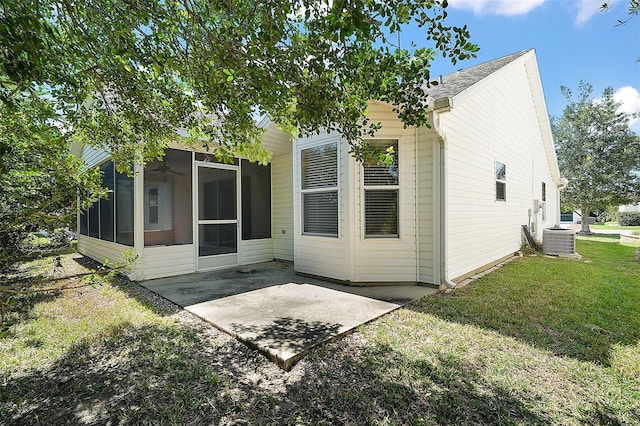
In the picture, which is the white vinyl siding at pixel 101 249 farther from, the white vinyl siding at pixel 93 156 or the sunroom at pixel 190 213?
the white vinyl siding at pixel 93 156

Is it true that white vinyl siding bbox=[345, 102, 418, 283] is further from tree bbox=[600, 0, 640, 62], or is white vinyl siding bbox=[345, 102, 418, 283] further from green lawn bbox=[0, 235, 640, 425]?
tree bbox=[600, 0, 640, 62]

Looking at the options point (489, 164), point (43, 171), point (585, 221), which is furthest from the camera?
point (585, 221)

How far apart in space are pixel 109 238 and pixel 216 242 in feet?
9.25

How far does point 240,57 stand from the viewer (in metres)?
2.66

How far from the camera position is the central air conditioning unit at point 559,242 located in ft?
27.9

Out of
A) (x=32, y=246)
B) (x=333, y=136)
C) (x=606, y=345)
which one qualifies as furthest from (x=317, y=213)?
(x=32, y=246)

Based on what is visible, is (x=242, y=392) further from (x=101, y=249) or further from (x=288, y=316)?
(x=101, y=249)

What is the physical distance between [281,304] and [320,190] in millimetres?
2436

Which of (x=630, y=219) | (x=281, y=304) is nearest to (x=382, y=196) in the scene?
(x=281, y=304)

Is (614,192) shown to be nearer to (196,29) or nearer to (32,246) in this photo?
(196,29)

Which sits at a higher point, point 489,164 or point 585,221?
point 489,164

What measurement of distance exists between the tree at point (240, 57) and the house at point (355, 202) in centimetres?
211

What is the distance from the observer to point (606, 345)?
9.62 ft

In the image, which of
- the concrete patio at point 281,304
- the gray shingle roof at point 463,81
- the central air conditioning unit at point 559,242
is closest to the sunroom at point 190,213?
the concrete patio at point 281,304
